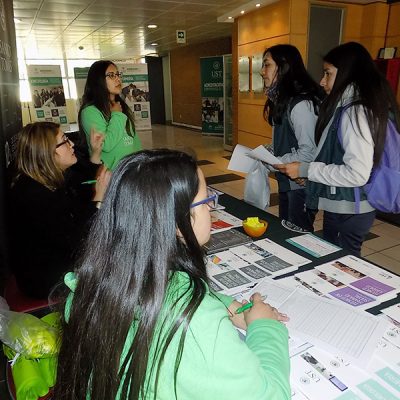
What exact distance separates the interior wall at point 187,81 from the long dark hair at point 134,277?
32.6ft

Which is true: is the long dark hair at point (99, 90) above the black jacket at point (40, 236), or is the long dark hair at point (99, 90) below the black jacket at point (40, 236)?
above

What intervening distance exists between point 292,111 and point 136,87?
25.4 ft

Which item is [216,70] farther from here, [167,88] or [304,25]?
[167,88]

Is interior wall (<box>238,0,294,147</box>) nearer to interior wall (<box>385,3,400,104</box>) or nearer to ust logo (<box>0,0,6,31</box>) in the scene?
interior wall (<box>385,3,400,104</box>)

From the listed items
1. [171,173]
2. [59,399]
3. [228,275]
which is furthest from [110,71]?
[59,399]

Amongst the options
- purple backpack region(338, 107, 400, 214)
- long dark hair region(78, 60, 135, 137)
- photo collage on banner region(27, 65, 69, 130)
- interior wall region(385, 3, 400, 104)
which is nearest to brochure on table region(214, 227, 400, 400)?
purple backpack region(338, 107, 400, 214)

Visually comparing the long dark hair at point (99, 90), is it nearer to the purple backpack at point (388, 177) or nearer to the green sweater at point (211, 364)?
the purple backpack at point (388, 177)

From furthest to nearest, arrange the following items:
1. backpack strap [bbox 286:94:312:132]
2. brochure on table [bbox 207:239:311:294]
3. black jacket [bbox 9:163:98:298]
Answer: backpack strap [bbox 286:94:312:132]
black jacket [bbox 9:163:98:298]
brochure on table [bbox 207:239:311:294]

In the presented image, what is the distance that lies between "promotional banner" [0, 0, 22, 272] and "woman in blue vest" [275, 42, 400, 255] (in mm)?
1631

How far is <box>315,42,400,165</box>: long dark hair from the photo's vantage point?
139 cm

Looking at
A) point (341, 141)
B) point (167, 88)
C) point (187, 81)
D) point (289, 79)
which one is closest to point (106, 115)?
point (289, 79)

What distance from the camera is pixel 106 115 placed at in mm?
2385

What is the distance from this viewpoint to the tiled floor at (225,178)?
2.83 meters

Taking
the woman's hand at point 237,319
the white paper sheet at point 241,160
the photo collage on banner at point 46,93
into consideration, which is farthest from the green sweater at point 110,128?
the photo collage on banner at point 46,93
